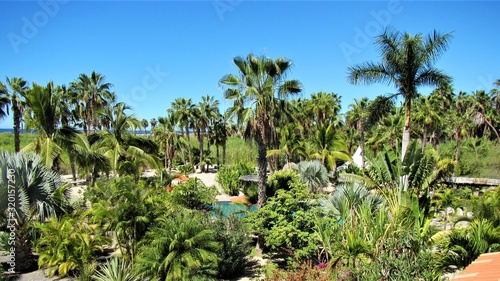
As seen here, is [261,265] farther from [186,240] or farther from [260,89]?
[260,89]

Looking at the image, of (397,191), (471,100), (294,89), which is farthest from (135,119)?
(471,100)

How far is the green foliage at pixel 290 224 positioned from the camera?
10.4m

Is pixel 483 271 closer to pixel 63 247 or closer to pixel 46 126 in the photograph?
pixel 63 247

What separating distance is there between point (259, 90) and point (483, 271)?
35.6 ft

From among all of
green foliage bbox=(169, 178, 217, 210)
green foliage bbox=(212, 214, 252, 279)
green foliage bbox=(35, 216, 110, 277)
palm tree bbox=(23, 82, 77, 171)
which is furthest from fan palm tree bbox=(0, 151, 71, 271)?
green foliage bbox=(212, 214, 252, 279)

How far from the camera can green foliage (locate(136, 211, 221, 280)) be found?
343 inches

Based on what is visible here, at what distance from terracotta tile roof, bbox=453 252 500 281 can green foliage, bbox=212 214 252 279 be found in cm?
648

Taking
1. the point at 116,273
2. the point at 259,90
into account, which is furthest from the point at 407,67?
the point at 116,273

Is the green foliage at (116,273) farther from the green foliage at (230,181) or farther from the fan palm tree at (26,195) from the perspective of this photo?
the green foliage at (230,181)

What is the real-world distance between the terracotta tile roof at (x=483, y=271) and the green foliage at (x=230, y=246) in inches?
255

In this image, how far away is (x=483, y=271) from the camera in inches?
197

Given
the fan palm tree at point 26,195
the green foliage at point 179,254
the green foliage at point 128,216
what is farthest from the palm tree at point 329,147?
the fan palm tree at point 26,195

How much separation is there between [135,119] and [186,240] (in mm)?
9257

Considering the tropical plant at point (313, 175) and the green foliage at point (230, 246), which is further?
the tropical plant at point (313, 175)
